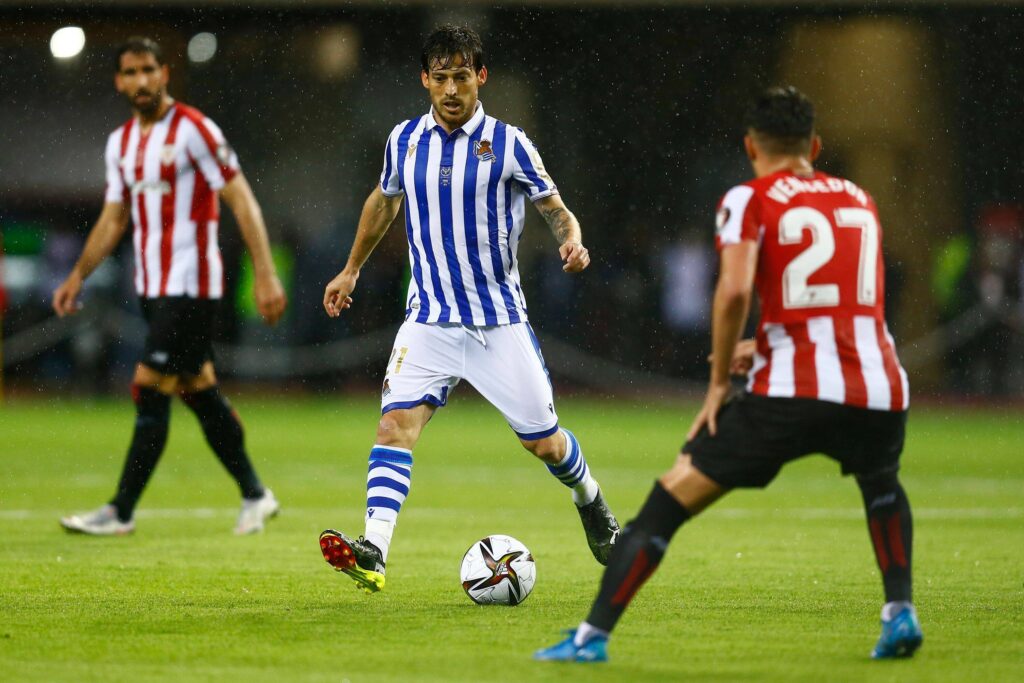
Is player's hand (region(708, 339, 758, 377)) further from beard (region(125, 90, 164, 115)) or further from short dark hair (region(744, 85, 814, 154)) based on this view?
beard (region(125, 90, 164, 115))

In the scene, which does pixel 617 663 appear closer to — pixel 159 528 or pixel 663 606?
pixel 663 606

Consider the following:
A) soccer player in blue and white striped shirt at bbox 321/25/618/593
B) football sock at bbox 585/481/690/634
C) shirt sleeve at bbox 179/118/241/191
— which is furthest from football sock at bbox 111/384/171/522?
football sock at bbox 585/481/690/634

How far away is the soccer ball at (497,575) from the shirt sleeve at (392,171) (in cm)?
150

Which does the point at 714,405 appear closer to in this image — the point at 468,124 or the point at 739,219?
the point at 739,219

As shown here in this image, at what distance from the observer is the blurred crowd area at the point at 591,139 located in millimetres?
21797

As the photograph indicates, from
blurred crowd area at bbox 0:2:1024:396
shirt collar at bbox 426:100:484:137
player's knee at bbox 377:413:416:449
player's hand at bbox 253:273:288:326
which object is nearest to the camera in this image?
player's knee at bbox 377:413:416:449

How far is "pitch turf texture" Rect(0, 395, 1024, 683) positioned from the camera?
479 cm

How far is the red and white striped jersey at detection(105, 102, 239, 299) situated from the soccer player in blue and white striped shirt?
2.04 m

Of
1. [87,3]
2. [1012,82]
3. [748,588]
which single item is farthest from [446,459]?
[1012,82]

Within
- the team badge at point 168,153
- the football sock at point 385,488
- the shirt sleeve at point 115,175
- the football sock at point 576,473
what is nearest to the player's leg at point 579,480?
the football sock at point 576,473

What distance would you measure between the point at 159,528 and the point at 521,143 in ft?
11.4

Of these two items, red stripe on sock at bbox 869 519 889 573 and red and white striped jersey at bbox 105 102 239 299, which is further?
red and white striped jersey at bbox 105 102 239 299

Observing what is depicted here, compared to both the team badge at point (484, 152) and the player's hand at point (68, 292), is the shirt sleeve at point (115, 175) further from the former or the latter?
the team badge at point (484, 152)

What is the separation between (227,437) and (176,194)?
51.5 inches
